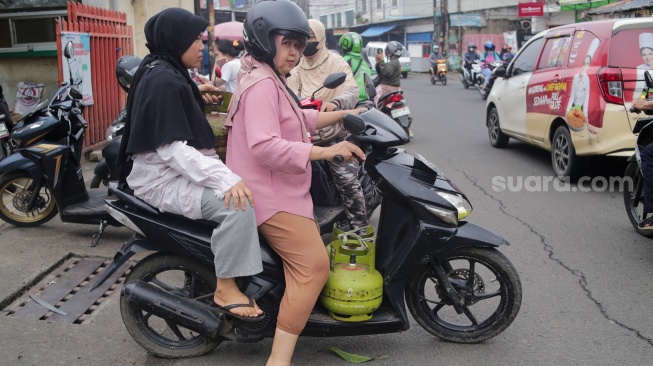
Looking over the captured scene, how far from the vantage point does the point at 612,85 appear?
700 centimetres

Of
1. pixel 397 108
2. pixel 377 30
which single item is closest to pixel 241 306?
pixel 397 108

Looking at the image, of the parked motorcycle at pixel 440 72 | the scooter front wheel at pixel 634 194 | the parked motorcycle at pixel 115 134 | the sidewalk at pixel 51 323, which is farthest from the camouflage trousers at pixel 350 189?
the parked motorcycle at pixel 440 72

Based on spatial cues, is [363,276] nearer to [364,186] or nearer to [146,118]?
[146,118]

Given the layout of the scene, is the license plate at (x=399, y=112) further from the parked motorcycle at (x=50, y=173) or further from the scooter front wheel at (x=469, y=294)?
the scooter front wheel at (x=469, y=294)

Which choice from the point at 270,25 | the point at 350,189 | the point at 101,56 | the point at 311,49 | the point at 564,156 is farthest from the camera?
the point at 101,56

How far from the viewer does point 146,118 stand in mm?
3131

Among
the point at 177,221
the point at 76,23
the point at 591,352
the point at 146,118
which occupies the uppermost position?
the point at 76,23

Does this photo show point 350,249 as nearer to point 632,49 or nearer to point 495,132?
point 632,49

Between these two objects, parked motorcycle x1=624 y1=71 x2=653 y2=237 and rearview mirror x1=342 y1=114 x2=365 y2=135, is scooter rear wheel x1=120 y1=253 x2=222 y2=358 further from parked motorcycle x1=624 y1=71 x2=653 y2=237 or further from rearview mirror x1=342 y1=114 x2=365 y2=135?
parked motorcycle x1=624 y1=71 x2=653 y2=237

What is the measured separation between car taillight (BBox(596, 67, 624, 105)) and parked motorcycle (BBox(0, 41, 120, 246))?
5000 mm

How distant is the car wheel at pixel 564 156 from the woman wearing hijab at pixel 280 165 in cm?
511

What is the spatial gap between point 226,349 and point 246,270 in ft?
2.43

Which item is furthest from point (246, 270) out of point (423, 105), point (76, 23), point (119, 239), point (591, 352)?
point (423, 105)

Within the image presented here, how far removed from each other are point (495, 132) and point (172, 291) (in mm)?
7796
